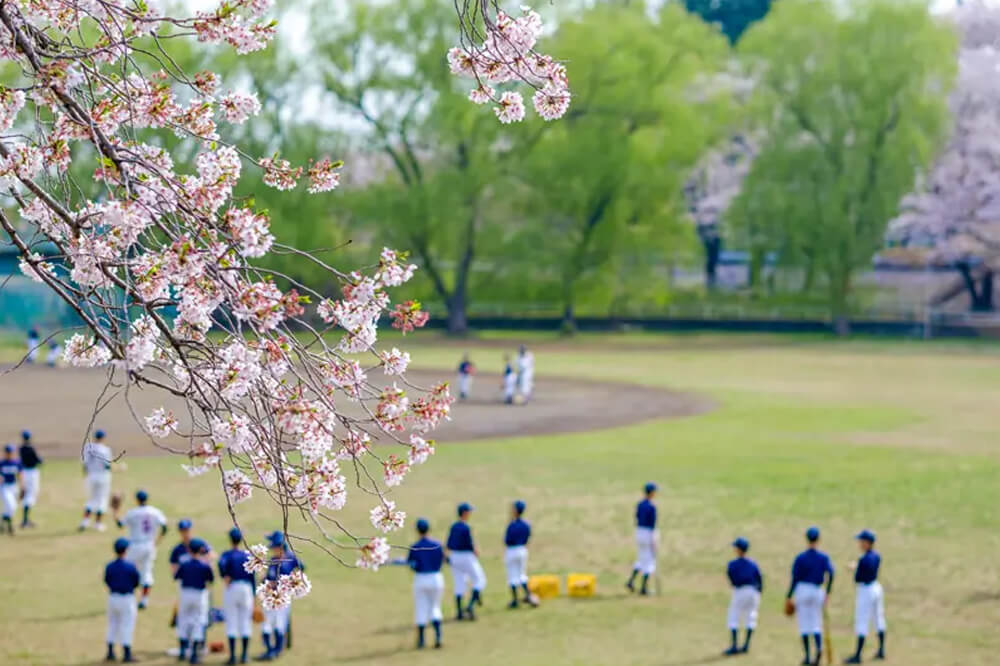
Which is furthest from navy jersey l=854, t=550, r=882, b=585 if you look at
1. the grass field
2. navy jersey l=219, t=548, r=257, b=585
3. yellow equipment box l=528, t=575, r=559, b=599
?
navy jersey l=219, t=548, r=257, b=585

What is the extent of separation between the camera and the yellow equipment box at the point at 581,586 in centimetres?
1653

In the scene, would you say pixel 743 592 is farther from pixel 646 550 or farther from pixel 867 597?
pixel 646 550

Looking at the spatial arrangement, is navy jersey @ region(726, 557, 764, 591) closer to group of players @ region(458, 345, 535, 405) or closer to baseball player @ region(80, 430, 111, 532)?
baseball player @ region(80, 430, 111, 532)

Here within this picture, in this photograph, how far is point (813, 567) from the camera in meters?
14.1

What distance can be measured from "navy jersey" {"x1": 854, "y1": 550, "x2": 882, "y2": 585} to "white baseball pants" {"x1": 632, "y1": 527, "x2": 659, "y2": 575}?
10.0 ft

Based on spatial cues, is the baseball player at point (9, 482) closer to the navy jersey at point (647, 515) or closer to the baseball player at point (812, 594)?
the navy jersey at point (647, 515)

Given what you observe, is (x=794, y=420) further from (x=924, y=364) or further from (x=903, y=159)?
(x=903, y=159)

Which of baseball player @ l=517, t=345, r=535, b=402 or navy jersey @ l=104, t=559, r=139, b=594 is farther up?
baseball player @ l=517, t=345, r=535, b=402

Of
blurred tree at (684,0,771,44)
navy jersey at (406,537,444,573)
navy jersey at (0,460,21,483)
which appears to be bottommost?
navy jersey at (406,537,444,573)

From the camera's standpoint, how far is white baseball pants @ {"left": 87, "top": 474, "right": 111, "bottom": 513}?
64.7ft

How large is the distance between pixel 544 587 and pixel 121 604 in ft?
17.8

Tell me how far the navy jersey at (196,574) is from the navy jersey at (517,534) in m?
3.87

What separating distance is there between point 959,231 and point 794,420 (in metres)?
34.1

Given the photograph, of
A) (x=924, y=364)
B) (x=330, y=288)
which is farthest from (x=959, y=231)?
(x=330, y=288)
